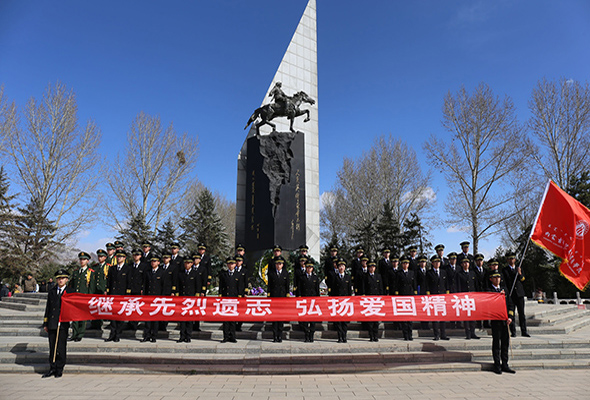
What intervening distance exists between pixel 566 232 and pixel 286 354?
16.2ft

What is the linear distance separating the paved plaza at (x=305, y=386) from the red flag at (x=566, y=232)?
163cm

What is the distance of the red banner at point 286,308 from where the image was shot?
5.96m

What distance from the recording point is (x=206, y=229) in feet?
78.9

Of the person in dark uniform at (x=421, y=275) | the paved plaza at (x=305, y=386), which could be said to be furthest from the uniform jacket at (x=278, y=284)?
the person in dark uniform at (x=421, y=275)

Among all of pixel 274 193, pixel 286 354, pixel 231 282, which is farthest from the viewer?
pixel 274 193

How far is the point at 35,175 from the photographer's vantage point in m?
20.0

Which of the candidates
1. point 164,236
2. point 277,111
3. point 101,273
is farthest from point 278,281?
point 164,236

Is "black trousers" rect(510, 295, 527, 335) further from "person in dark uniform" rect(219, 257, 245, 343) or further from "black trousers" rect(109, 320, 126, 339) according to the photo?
"black trousers" rect(109, 320, 126, 339)

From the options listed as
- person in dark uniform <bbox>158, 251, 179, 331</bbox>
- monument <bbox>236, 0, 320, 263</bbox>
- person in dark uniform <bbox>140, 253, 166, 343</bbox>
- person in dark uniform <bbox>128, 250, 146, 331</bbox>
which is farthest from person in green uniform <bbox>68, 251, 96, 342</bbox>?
monument <bbox>236, 0, 320, 263</bbox>

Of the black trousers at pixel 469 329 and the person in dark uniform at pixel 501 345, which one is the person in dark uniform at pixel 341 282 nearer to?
the black trousers at pixel 469 329

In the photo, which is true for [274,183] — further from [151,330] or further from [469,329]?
[469,329]

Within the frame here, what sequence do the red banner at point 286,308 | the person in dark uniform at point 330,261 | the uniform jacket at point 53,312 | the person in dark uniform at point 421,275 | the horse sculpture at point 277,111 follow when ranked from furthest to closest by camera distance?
1. the horse sculpture at point 277,111
2. the person in dark uniform at point 330,261
3. the person in dark uniform at point 421,275
4. the red banner at point 286,308
5. the uniform jacket at point 53,312

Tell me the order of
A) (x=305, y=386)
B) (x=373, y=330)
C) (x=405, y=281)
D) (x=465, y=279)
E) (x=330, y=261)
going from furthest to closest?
(x=330, y=261), (x=465, y=279), (x=405, y=281), (x=373, y=330), (x=305, y=386)

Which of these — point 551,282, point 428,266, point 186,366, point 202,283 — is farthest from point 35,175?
point 551,282
